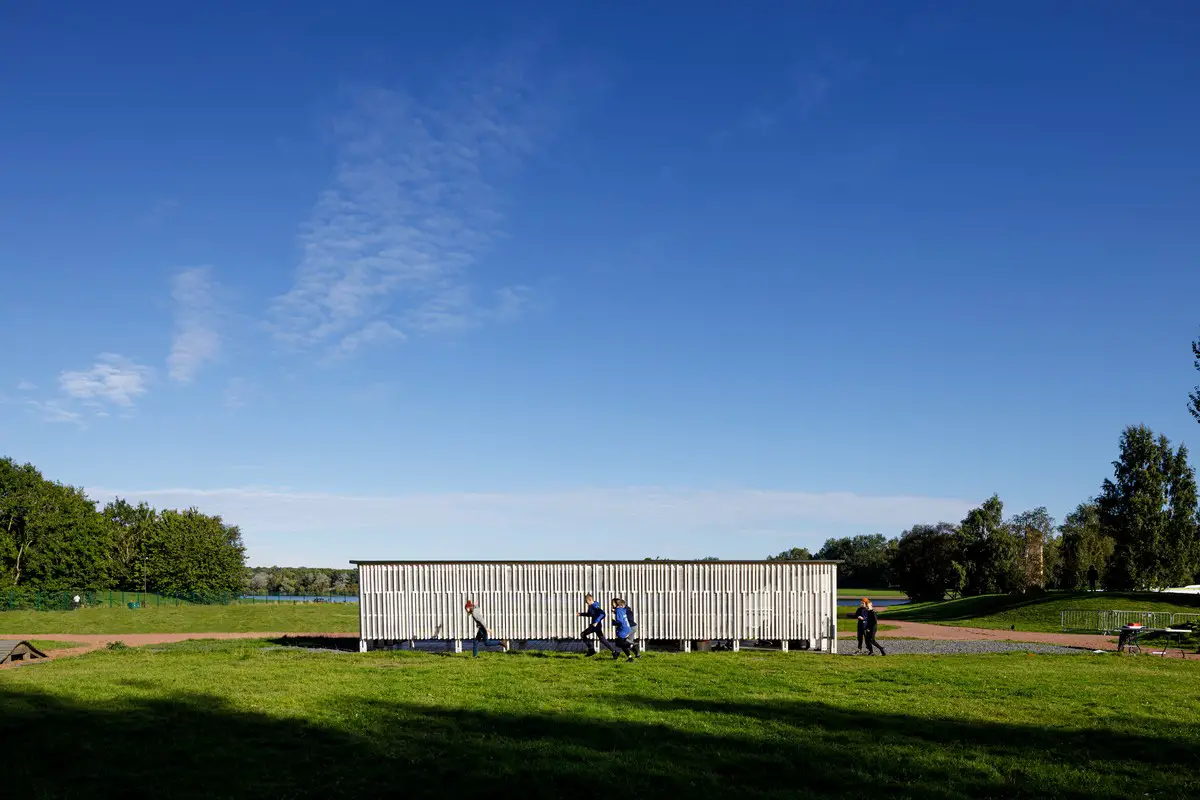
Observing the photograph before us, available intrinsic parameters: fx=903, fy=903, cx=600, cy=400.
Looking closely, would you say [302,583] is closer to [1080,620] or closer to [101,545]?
[101,545]

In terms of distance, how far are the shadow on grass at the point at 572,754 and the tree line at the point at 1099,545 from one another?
39.0 metres

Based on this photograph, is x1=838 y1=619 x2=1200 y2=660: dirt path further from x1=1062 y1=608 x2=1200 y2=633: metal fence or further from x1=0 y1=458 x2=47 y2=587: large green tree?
x1=0 y1=458 x2=47 y2=587: large green tree

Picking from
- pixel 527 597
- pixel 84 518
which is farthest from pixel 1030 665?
pixel 84 518

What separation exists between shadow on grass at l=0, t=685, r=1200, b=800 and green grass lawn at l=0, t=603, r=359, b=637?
26.4m

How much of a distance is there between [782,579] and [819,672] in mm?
6617

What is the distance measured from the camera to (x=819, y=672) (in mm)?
20797

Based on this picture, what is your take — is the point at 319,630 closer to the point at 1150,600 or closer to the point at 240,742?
the point at 240,742

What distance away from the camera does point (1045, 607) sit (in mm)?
47156

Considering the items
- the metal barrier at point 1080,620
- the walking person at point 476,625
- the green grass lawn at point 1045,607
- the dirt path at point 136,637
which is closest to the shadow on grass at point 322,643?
the dirt path at point 136,637

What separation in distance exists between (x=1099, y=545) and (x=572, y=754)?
7721 centimetres

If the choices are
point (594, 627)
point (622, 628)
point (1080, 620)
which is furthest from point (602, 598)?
point (1080, 620)

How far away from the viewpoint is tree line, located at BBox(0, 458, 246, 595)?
74562 millimetres

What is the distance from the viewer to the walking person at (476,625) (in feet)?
84.6

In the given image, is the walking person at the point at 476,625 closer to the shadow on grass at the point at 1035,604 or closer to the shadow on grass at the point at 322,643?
the shadow on grass at the point at 322,643
